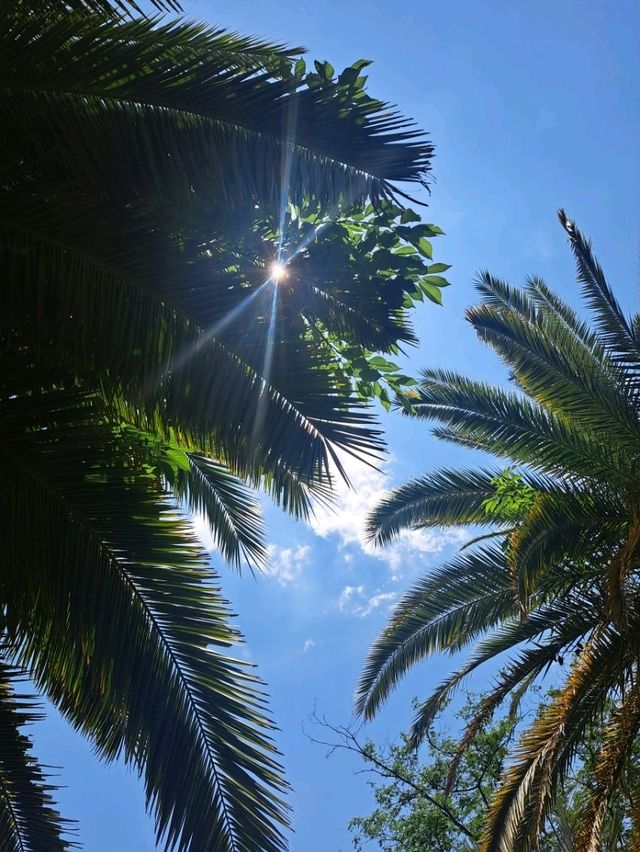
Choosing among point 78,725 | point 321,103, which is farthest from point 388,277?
point 78,725

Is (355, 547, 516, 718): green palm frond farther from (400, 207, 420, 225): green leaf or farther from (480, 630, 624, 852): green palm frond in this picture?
(400, 207, 420, 225): green leaf

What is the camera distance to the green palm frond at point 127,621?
3.54 metres

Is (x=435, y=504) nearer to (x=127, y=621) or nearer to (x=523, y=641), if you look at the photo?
(x=523, y=641)

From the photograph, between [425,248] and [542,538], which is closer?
[425,248]

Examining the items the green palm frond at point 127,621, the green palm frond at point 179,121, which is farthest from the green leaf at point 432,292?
the green palm frond at point 127,621

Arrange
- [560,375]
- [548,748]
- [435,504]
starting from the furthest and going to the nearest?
[435,504], [560,375], [548,748]

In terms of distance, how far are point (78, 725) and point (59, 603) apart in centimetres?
110

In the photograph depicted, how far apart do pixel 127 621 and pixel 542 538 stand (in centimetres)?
398

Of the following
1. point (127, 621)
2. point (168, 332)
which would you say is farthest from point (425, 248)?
point (127, 621)

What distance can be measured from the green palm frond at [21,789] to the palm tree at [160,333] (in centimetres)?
39

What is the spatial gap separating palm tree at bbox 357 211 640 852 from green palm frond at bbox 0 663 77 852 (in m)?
A: 3.73

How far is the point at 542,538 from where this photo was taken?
6.40m

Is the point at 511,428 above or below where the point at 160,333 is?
above

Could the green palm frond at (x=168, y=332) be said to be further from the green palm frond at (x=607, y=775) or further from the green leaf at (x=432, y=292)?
the green palm frond at (x=607, y=775)
